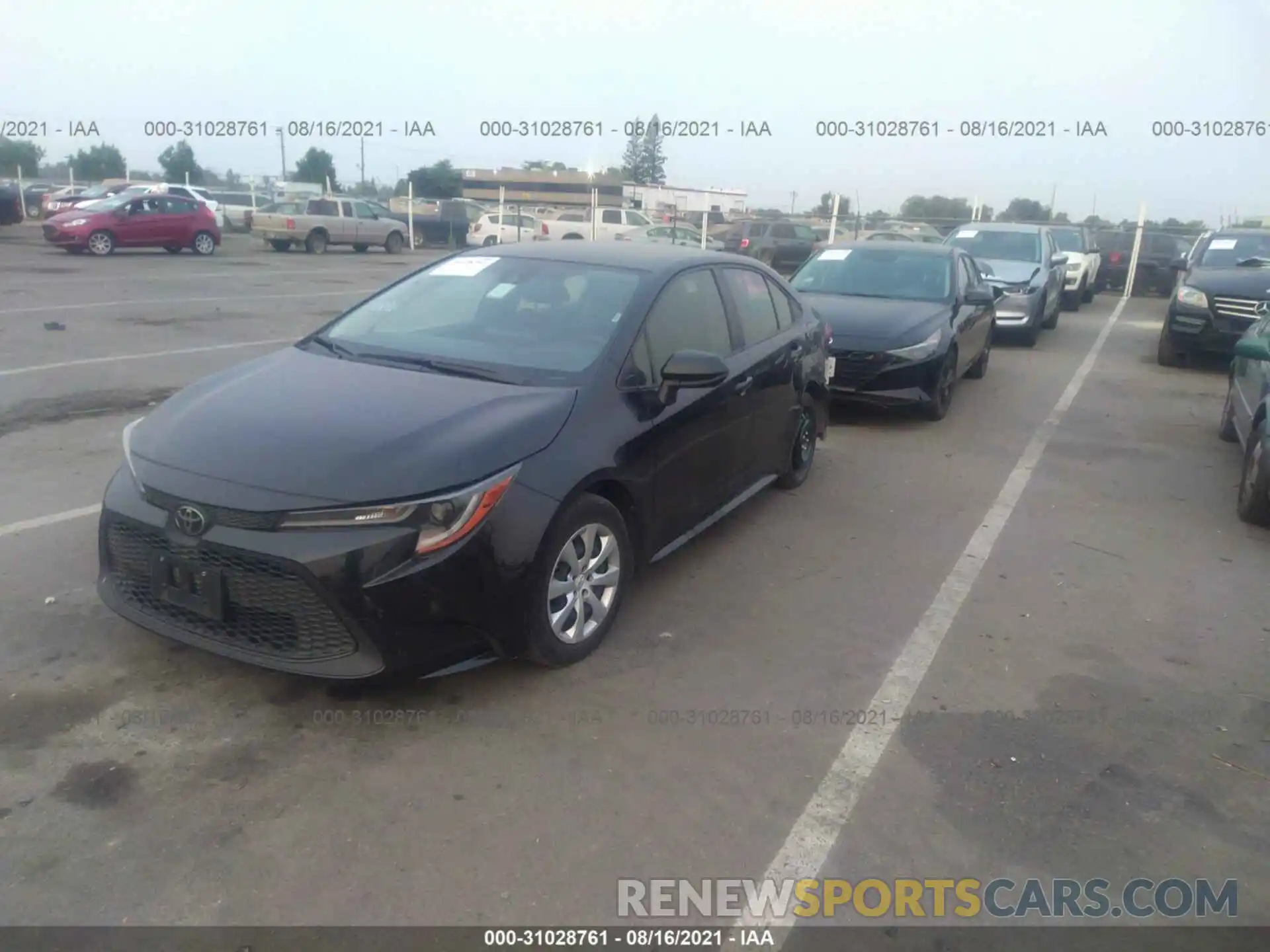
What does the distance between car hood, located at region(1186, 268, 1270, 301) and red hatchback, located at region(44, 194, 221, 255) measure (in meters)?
21.2

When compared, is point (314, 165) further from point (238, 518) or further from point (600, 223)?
point (238, 518)

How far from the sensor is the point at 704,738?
361 centimetres

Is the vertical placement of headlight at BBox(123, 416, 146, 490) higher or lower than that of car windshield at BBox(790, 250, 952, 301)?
lower

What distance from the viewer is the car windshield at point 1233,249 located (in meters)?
13.2

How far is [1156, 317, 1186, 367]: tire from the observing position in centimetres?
1235

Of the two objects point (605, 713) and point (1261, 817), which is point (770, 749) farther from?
point (1261, 817)

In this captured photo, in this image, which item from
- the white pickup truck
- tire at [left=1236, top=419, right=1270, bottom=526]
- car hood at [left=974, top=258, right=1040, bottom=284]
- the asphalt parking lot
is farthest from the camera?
the white pickup truck

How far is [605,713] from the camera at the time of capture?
373 cm

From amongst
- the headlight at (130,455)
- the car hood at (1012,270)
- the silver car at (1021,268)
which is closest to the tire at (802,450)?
the headlight at (130,455)

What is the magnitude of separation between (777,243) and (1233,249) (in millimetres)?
14145

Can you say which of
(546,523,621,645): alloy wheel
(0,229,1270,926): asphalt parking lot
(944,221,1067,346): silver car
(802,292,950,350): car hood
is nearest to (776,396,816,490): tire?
(0,229,1270,926): asphalt parking lot

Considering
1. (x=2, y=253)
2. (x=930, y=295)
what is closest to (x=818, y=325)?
(x=930, y=295)

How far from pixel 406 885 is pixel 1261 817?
2.73 meters

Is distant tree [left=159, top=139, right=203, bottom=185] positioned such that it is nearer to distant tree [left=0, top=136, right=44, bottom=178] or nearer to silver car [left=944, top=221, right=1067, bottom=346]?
distant tree [left=0, top=136, right=44, bottom=178]
